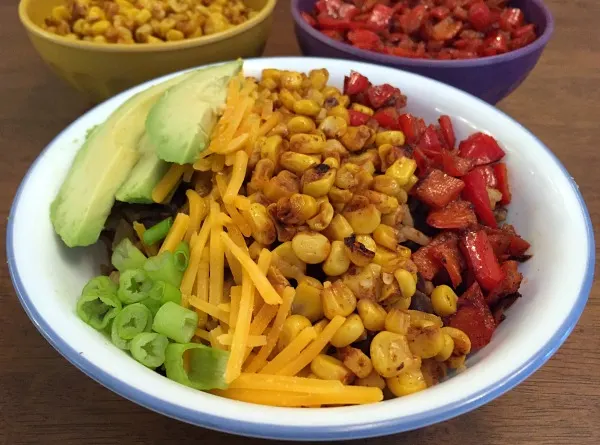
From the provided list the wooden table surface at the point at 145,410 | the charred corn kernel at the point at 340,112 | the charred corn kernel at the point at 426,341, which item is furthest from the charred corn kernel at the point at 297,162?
the wooden table surface at the point at 145,410

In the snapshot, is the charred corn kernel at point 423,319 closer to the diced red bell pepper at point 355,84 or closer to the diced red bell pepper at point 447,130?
the diced red bell pepper at point 447,130

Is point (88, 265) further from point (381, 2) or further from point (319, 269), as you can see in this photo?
point (381, 2)

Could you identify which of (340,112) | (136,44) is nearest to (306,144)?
(340,112)

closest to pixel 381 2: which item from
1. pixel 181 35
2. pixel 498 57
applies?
pixel 498 57

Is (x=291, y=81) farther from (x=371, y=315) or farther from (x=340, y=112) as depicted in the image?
(x=371, y=315)

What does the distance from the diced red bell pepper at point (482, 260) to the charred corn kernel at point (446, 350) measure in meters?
0.19

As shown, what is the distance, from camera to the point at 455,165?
4.60 ft

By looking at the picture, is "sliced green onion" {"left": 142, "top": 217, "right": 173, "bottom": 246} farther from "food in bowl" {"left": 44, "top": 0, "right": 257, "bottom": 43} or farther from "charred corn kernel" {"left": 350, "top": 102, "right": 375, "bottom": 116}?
"food in bowl" {"left": 44, "top": 0, "right": 257, "bottom": 43}

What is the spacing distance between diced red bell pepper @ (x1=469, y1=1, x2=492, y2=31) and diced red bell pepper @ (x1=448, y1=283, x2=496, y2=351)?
49.2 inches

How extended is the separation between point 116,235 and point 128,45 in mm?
705

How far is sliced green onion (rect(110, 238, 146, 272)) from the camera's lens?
1.25m

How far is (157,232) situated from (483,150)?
33.4 inches

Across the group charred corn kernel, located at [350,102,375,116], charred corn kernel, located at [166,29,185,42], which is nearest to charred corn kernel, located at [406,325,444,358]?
charred corn kernel, located at [350,102,375,116]

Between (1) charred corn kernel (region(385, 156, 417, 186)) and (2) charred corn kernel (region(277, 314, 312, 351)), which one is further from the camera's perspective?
(1) charred corn kernel (region(385, 156, 417, 186))
